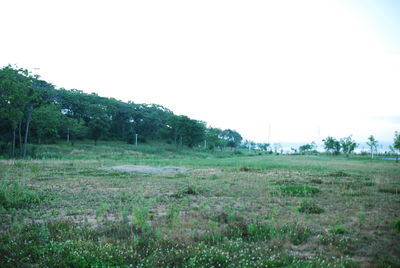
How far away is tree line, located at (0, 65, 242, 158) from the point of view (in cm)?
3947

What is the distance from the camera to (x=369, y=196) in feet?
41.6

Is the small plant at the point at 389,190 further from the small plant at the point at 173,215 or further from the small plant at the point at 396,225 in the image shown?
the small plant at the point at 173,215

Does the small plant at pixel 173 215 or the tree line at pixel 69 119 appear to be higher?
the tree line at pixel 69 119

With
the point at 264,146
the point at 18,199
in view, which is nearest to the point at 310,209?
the point at 18,199

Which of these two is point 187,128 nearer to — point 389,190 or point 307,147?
point 307,147

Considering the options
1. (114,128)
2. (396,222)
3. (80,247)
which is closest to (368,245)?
(396,222)

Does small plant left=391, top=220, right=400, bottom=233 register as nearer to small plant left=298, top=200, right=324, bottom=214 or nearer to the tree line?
small plant left=298, top=200, right=324, bottom=214

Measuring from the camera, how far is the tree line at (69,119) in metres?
39.5

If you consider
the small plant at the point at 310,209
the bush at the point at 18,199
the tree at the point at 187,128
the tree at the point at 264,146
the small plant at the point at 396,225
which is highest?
the tree at the point at 187,128

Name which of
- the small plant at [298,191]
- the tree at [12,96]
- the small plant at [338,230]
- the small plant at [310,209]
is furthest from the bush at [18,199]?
the tree at [12,96]

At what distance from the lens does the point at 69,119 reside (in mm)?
60500

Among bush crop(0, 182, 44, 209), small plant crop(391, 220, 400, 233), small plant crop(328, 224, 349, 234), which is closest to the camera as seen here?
small plant crop(328, 224, 349, 234)

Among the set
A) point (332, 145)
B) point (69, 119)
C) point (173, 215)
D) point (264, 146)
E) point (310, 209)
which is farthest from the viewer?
point (264, 146)

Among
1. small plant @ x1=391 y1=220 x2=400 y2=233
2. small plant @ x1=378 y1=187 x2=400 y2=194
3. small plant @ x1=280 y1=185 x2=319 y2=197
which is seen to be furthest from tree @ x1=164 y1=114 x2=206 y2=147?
small plant @ x1=391 y1=220 x2=400 y2=233
